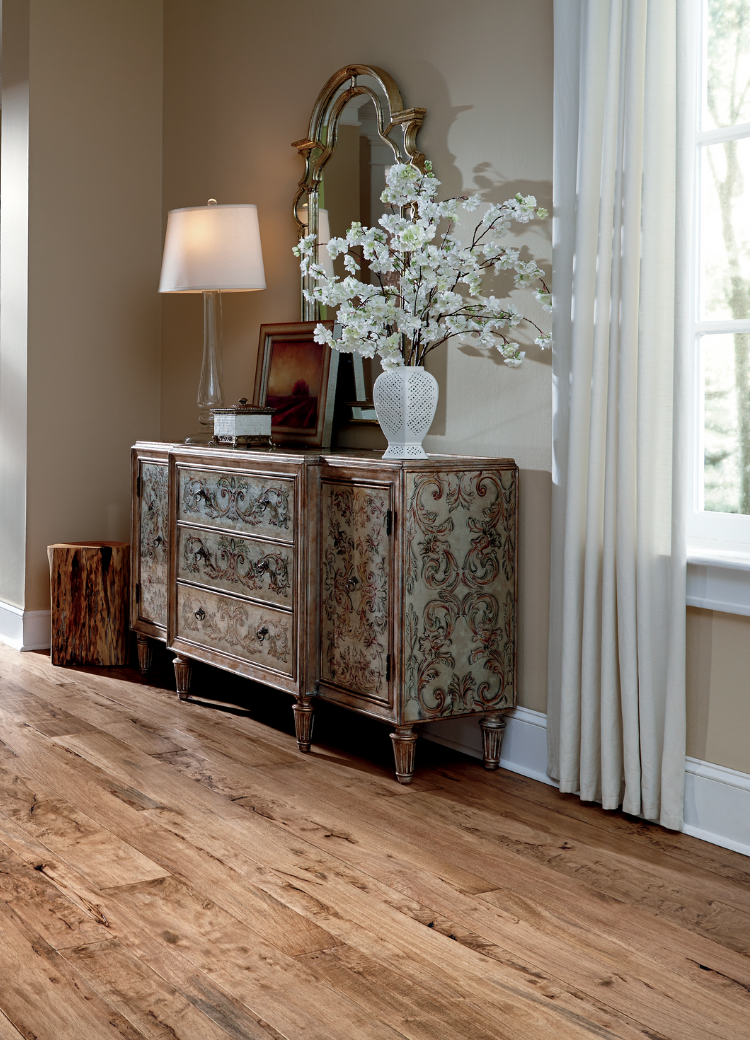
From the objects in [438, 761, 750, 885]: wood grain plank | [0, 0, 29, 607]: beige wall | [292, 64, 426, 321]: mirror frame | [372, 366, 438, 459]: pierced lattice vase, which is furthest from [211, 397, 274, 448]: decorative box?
[0, 0, 29, 607]: beige wall

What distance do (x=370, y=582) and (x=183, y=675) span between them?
3.70 feet

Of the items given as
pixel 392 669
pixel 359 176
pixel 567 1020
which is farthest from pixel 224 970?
pixel 359 176

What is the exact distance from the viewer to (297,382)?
3734mm

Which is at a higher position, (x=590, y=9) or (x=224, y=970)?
(x=590, y=9)

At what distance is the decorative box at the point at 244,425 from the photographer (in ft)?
11.5

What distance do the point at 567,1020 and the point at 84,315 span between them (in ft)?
12.0

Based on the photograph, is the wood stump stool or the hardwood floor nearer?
the hardwood floor

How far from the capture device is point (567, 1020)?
1.71m

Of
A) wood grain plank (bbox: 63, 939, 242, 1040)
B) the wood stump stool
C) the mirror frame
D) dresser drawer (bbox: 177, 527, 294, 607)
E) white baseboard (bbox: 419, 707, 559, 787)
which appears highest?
the mirror frame

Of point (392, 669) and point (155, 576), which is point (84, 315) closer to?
point (155, 576)

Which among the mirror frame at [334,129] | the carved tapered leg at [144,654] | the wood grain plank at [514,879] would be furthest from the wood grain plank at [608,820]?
the mirror frame at [334,129]

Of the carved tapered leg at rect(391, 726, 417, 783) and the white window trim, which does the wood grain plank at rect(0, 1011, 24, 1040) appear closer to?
the carved tapered leg at rect(391, 726, 417, 783)

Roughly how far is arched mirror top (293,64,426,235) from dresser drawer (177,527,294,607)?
45.9 inches

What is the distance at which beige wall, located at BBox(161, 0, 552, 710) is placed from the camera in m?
2.94
